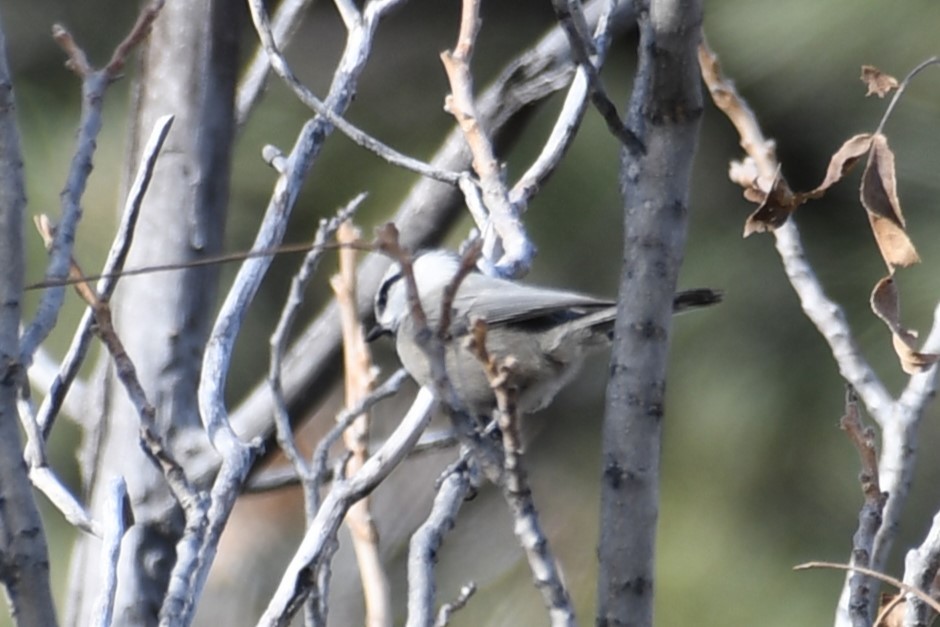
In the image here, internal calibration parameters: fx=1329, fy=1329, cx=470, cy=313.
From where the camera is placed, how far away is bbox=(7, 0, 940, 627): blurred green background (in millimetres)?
3023

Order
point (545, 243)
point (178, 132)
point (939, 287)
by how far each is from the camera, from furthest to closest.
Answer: point (545, 243)
point (939, 287)
point (178, 132)

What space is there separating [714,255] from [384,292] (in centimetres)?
85

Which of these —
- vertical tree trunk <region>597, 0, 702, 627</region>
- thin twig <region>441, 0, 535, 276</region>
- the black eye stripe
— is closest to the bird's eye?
the black eye stripe

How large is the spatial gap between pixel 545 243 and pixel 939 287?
0.96 m

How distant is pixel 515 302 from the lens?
2.40 metres

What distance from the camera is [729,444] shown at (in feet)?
10.3

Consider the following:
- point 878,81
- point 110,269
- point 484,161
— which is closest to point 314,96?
point 484,161

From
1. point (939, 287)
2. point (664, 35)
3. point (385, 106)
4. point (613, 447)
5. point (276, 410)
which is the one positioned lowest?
point (613, 447)

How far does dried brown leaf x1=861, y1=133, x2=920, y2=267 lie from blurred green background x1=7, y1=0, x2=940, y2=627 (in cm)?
174

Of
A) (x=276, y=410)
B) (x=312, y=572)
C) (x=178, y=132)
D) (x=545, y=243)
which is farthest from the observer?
(x=545, y=243)

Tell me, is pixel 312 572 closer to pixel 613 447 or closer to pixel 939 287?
pixel 613 447

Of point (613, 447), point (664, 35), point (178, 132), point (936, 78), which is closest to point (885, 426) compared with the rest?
point (613, 447)

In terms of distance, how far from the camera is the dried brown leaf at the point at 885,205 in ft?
4.07

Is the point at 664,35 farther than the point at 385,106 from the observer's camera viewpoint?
No
